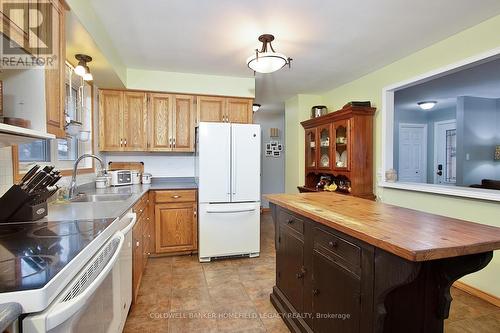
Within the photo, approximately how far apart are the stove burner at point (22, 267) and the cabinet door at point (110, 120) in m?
2.75

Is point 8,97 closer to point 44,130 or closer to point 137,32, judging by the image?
point 44,130

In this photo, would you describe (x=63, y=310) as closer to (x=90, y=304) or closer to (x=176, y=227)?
(x=90, y=304)

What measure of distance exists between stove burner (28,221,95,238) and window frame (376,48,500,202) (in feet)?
9.52

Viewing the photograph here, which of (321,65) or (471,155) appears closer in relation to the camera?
(321,65)

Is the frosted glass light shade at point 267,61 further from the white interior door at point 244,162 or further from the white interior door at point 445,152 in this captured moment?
the white interior door at point 445,152

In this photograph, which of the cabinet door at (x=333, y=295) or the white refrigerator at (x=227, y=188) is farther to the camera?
the white refrigerator at (x=227, y=188)

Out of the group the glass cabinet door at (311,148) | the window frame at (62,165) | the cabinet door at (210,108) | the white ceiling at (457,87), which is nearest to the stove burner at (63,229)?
the window frame at (62,165)

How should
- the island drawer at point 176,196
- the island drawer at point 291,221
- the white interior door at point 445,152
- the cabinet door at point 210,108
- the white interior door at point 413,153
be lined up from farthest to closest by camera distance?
the white interior door at point 413,153, the white interior door at point 445,152, the cabinet door at point 210,108, the island drawer at point 176,196, the island drawer at point 291,221

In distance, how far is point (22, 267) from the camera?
791 mm

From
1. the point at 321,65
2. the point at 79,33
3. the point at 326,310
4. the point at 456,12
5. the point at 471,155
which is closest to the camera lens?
the point at 326,310

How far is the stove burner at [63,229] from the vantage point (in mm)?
1138

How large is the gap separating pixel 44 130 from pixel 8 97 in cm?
24

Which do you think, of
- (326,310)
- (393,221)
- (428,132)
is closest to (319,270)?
(326,310)

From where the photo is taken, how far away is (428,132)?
6199 mm
